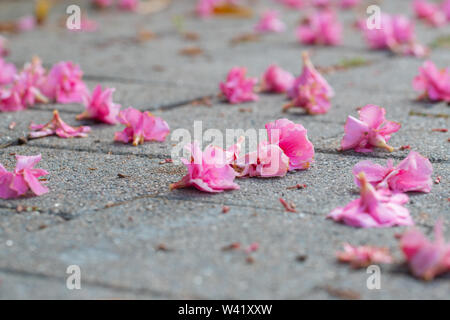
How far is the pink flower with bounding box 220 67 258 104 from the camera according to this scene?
109 inches

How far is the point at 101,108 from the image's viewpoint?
246 cm

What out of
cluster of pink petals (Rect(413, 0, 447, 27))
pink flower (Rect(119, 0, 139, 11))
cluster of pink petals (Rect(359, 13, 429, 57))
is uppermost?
pink flower (Rect(119, 0, 139, 11))

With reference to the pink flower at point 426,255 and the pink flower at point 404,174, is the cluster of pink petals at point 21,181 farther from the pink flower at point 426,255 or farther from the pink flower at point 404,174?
the pink flower at point 426,255

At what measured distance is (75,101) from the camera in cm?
282

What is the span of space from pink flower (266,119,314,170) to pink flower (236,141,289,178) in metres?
0.03

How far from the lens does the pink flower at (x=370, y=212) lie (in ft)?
4.90

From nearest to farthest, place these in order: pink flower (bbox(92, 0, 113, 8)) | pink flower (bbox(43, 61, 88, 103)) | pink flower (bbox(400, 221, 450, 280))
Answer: pink flower (bbox(400, 221, 450, 280)), pink flower (bbox(43, 61, 88, 103)), pink flower (bbox(92, 0, 113, 8))

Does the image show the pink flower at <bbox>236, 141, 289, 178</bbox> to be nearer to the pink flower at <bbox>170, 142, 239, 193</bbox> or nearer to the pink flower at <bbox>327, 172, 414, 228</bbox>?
the pink flower at <bbox>170, 142, 239, 193</bbox>

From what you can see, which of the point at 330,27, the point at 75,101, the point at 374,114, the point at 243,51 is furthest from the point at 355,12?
the point at 374,114

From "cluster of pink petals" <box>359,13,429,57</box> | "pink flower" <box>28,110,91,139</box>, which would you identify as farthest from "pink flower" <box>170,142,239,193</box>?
"cluster of pink petals" <box>359,13,429,57</box>

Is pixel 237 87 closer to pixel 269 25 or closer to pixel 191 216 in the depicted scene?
pixel 191 216

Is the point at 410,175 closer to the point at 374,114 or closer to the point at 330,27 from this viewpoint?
the point at 374,114

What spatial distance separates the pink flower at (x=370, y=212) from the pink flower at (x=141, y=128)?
0.81 meters
